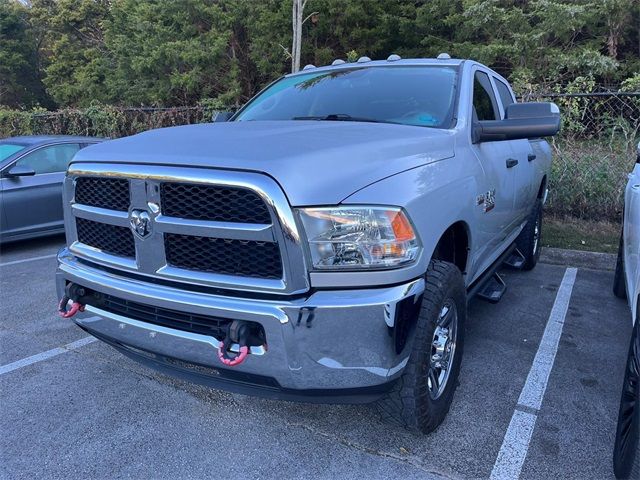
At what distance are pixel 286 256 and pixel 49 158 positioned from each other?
6.28 metres

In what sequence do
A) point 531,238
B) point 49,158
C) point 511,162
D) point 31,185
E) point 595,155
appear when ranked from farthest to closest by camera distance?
point 595,155
point 49,158
point 31,185
point 531,238
point 511,162

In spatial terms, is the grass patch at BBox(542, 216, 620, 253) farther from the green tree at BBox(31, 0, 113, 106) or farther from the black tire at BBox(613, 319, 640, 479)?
the green tree at BBox(31, 0, 113, 106)

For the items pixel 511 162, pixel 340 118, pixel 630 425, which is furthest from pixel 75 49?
pixel 630 425

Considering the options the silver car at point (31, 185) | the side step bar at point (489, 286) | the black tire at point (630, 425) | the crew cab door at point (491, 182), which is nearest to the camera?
the black tire at point (630, 425)

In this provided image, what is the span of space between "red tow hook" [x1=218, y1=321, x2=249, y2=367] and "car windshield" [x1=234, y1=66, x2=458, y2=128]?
1655 millimetres

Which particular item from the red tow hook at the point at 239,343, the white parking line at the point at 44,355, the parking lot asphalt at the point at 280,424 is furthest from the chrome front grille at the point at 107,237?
the white parking line at the point at 44,355

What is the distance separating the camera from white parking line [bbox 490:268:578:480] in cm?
237

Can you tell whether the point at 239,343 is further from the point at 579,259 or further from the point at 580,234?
the point at 580,234

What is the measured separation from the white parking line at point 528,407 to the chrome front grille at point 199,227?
4.41ft

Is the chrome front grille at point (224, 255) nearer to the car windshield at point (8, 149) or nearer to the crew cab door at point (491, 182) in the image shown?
the crew cab door at point (491, 182)

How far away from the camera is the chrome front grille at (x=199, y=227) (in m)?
1.99

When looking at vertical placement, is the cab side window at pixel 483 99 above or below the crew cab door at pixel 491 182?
above

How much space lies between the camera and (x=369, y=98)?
338 centimetres

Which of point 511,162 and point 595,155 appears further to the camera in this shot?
point 595,155
